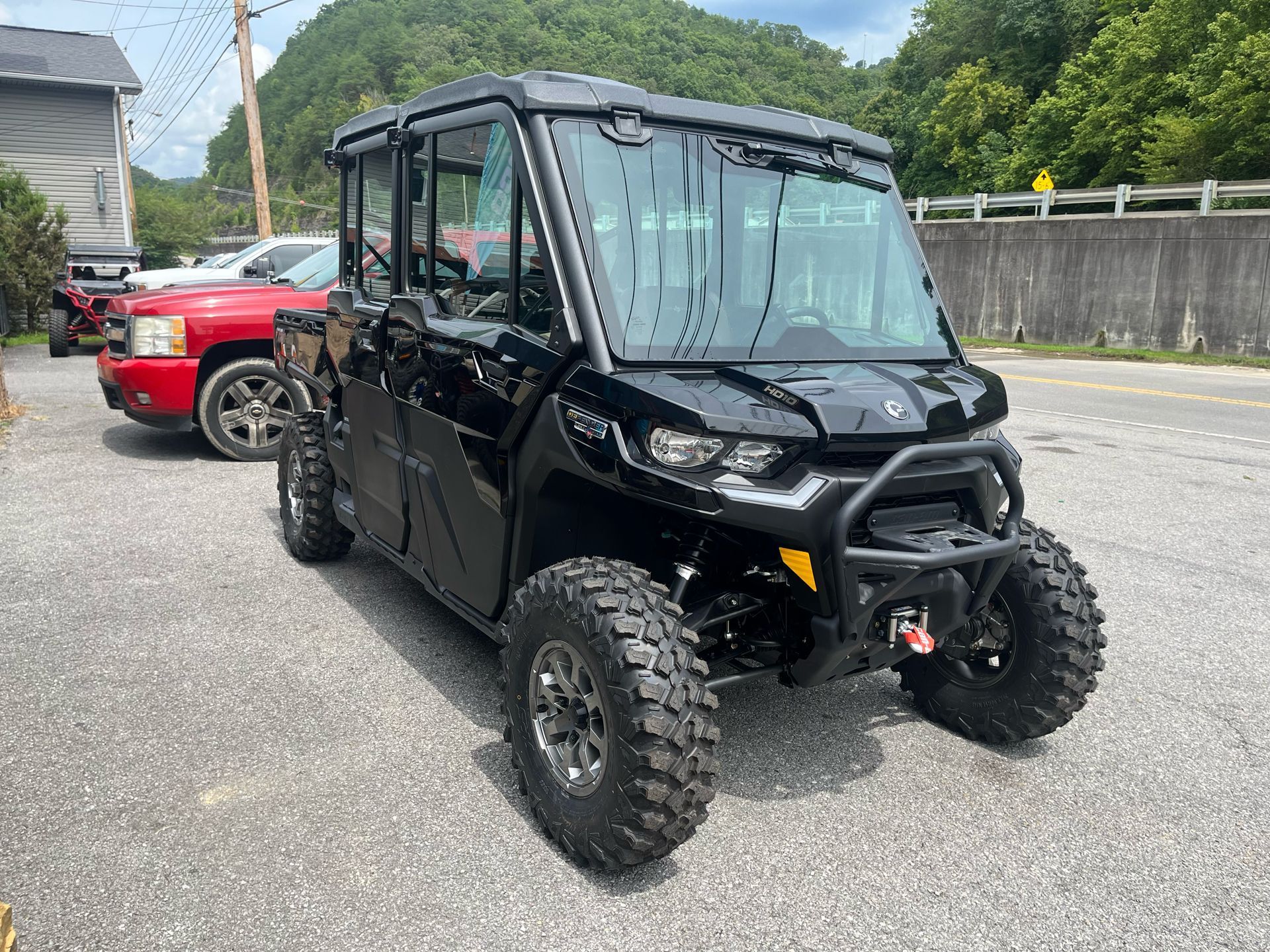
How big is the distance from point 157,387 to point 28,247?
1378cm

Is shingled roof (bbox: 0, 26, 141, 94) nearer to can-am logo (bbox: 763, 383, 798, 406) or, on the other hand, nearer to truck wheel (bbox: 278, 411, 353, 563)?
truck wheel (bbox: 278, 411, 353, 563)

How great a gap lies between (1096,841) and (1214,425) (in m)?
10.0

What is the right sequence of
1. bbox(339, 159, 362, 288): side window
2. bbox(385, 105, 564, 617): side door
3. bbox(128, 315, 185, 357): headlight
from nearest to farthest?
bbox(385, 105, 564, 617): side door, bbox(339, 159, 362, 288): side window, bbox(128, 315, 185, 357): headlight

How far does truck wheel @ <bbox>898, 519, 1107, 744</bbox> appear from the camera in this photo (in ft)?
11.3

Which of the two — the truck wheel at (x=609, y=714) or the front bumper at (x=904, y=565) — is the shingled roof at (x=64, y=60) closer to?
the truck wheel at (x=609, y=714)

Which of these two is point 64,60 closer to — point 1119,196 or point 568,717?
point 1119,196

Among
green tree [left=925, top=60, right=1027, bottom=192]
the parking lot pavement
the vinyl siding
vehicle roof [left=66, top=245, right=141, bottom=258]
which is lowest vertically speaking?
the parking lot pavement

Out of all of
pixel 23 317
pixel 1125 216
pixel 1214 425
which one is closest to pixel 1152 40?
pixel 1125 216

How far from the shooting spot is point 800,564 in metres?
2.81

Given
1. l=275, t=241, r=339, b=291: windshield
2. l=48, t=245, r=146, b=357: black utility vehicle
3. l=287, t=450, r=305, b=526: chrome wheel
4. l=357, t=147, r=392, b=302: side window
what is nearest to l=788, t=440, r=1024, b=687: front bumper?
l=357, t=147, r=392, b=302: side window

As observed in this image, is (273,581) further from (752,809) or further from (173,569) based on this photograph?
(752,809)

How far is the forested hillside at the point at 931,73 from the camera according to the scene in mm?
36719

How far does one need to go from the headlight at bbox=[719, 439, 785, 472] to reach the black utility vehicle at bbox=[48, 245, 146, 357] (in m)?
15.9

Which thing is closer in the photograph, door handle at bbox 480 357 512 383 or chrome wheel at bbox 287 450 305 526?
door handle at bbox 480 357 512 383
